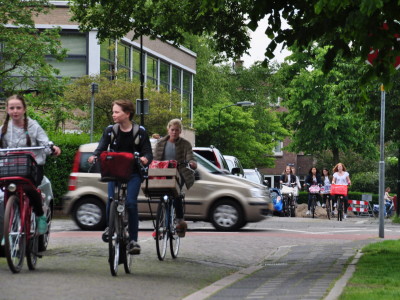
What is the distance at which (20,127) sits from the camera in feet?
32.5

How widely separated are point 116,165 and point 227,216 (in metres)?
9.84

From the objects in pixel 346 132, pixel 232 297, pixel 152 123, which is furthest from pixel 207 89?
pixel 232 297

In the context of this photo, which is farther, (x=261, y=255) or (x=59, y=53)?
(x=59, y=53)

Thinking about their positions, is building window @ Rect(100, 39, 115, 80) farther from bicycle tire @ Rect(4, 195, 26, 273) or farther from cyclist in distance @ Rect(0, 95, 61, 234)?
bicycle tire @ Rect(4, 195, 26, 273)

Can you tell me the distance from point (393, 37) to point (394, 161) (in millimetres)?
55454

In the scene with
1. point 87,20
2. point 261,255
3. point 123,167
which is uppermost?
point 87,20

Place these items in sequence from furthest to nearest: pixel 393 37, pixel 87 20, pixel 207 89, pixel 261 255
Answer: pixel 207 89 < pixel 87 20 < pixel 261 255 < pixel 393 37

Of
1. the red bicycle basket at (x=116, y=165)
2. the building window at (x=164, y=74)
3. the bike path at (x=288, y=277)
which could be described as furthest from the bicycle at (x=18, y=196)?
the building window at (x=164, y=74)

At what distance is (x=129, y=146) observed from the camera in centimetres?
1015

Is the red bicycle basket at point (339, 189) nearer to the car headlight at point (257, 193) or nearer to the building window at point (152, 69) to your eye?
Answer: the car headlight at point (257, 193)

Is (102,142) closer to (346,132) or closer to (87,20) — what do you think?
(87,20)

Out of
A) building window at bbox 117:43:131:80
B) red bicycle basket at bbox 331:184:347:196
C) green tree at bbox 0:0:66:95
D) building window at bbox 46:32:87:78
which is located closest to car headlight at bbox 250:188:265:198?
red bicycle basket at bbox 331:184:347:196

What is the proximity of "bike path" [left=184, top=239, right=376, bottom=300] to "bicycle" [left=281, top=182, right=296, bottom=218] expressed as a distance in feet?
63.8

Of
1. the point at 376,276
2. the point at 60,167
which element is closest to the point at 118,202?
the point at 376,276
